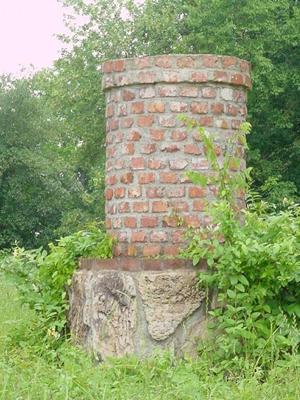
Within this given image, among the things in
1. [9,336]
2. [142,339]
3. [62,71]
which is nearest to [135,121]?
[142,339]

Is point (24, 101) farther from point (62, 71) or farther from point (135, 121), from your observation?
point (135, 121)

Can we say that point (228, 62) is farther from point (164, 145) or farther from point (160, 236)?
point (160, 236)

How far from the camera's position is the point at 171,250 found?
6.59m

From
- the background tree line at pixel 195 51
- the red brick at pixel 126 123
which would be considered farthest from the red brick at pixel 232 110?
the background tree line at pixel 195 51

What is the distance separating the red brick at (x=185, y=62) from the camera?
6.61m

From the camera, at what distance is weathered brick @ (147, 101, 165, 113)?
261 inches

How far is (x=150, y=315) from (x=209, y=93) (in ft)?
5.53

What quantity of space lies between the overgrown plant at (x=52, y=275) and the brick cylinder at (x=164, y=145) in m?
0.42

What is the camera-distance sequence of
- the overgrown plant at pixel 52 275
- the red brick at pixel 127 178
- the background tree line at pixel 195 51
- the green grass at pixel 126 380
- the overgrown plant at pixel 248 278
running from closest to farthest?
the green grass at pixel 126 380 → the overgrown plant at pixel 248 278 → the red brick at pixel 127 178 → the overgrown plant at pixel 52 275 → the background tree line at pixel 195 51

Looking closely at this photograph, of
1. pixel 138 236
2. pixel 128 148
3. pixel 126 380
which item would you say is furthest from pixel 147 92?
pixel 126 380

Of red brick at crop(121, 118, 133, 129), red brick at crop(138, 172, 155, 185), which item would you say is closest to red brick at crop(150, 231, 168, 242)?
red brick at crop(138, 172, 155, 185)

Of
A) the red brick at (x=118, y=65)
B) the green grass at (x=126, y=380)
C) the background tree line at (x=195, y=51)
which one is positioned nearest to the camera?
the green grass at (x=126, y=380)

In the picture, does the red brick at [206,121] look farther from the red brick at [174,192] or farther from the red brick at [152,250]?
the red brick at [152,250]

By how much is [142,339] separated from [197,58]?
207 centimetres
